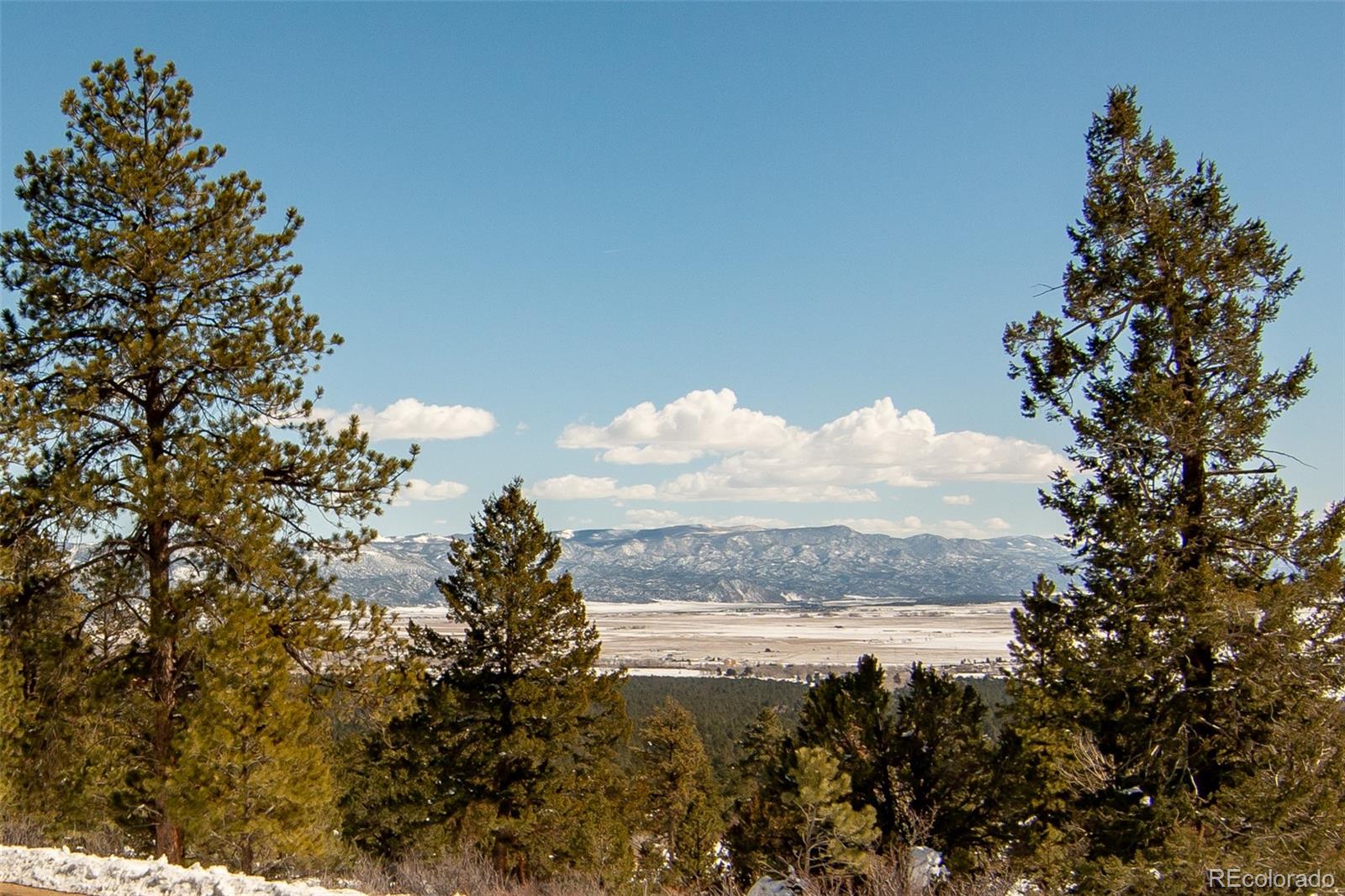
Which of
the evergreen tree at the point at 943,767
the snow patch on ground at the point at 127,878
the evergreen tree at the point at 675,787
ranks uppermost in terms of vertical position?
the snow patch on ground at the point at 127,878

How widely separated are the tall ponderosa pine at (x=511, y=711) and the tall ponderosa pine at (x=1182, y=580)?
37.8 feet

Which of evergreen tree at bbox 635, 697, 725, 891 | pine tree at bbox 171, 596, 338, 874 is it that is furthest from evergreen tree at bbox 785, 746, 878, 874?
evergreen tree at bbox 635, 697, 725, 891

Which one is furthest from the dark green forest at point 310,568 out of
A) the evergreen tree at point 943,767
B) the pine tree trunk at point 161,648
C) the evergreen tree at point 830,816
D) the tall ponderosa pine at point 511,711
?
the evergreen tree at point 943,767

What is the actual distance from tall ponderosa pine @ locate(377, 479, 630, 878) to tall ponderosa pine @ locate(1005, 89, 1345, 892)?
11.5 metres

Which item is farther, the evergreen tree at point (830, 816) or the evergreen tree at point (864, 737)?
the evergreen tree at point (864, 737)

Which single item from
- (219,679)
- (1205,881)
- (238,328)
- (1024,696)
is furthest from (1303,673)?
(238,328)

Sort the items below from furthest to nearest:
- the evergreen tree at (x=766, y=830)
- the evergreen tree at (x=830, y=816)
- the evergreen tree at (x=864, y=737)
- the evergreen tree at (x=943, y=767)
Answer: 1. the evergreen tree at (x=766, y=830)
2. the evergreen tree at (x=864, y=737)
3. the evergreen tree at (x=943, y=767)
4. the evergreen tree at (x=830, y=816)

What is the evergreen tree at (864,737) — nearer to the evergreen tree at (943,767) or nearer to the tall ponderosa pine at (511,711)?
the evergreen tree at (943,767)

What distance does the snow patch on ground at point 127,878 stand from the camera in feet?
25.6

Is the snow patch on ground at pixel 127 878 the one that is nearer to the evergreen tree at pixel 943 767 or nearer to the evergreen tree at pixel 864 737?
the evergreen tree at pixel 864 737

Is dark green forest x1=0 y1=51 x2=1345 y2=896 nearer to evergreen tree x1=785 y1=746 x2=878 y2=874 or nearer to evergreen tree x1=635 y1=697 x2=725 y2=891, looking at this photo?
evergreen tree x1=785 y1=746 x2=878 y2=874

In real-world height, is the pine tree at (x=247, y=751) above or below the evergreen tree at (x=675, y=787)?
above

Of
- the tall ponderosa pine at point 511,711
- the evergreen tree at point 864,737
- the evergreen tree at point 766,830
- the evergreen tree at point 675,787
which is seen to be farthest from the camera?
the evergreen tree at point 675,787

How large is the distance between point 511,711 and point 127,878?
11.5 m
